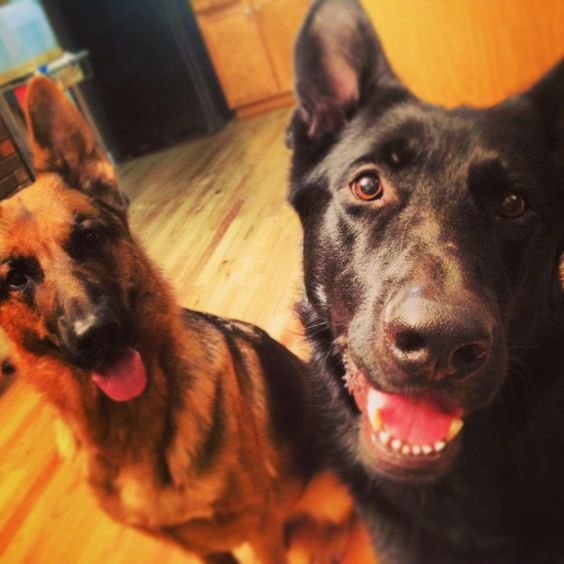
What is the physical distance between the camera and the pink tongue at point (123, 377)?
79 centimetres

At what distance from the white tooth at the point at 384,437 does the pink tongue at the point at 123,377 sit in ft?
1.34

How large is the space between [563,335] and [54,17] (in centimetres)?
112

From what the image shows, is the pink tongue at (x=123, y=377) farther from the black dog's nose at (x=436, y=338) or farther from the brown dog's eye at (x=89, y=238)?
the black dog's nose at (x=436, y=338)

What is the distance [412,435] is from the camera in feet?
2.22

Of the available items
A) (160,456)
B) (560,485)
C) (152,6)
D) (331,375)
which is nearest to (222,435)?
(160,456)

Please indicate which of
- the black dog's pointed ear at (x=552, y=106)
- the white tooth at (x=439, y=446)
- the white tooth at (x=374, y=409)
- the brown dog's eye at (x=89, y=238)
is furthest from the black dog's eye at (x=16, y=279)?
the black dog's pointed ear at (x=552, y=106)

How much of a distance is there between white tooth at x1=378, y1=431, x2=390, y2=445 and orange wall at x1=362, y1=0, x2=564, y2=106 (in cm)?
56

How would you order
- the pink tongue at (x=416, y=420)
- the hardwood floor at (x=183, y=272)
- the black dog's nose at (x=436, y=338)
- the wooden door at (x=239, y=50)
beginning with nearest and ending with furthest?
the black dog's nose at (x=436, y=338) → the pink tongue at (x=416, y=420) → the hardwood floor at (x=183, y=272) → the wooden door at (x=239, y=50)

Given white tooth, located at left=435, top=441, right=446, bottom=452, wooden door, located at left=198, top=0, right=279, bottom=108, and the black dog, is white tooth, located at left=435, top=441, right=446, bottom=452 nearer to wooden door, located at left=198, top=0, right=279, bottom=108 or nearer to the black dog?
the black dog

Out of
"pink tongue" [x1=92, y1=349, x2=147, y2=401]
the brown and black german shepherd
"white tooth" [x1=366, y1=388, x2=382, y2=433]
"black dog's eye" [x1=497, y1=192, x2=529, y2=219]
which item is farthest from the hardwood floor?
"black dog's eye" [x1=497, y1=192, x2=529, y2=219]

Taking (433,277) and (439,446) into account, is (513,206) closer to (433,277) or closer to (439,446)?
(433,277)

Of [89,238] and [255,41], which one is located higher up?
[255,41]

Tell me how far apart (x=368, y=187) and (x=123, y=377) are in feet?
1.68

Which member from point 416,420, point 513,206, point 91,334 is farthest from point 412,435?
point 91,334
